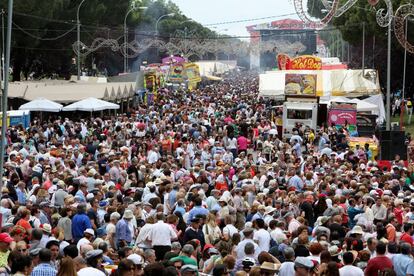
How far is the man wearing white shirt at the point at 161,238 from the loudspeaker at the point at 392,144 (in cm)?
1612

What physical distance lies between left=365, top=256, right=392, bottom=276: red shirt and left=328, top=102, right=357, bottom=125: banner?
30.2 metres

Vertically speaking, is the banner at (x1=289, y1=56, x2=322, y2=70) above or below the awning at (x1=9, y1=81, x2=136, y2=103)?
above

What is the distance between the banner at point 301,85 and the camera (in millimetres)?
46031

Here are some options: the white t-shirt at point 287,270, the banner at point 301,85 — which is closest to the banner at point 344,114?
the banner at point 301,85

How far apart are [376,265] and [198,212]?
176 inches

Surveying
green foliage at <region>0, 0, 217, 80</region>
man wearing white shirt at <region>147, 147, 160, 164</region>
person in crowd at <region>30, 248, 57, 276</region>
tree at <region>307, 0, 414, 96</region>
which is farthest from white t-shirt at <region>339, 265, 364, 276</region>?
tree at <region>307, 0, 414, 96</region>

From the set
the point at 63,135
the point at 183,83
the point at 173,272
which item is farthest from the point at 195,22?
the point at 173,272

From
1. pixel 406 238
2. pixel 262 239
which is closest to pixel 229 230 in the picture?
pixel 262 239

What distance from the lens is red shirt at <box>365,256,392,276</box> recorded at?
12.9 metres

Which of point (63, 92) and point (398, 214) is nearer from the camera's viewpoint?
point (398, 214)

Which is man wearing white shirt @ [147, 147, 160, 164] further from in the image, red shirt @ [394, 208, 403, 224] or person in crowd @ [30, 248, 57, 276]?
person in crowd @ [30, 248, 57, 276]

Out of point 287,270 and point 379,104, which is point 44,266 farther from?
point 379,104

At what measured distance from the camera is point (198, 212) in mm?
16734

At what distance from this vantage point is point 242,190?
1980 cm
